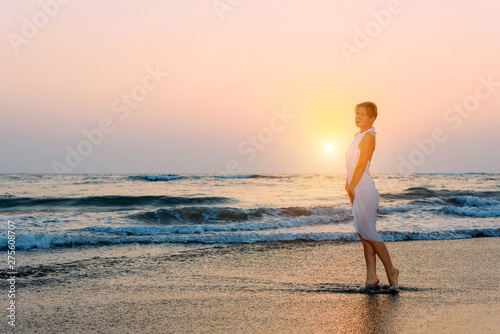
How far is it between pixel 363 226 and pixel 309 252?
274 cm

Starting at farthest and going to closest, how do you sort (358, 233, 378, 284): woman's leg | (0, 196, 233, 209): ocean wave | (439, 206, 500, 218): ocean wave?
(0, 196, 233, 209): ocean wave < (439, 206, 500, 218): ocean wave < (358, 233, 378, 284): woman's leg

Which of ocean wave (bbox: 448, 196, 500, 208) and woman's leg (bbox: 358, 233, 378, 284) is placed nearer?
woman's leg (bbox: 358, 233, 378, 284)

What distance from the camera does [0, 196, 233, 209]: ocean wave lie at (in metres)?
19.3

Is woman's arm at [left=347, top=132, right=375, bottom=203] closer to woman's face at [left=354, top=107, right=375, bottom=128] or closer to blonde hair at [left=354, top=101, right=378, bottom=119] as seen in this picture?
woman's face at [left=354, top=107, right=375, bottom=128]

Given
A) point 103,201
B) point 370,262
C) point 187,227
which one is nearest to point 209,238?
point 187,227

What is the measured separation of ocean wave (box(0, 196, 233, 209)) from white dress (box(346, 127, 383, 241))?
53.8 ft

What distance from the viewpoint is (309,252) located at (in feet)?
23.2

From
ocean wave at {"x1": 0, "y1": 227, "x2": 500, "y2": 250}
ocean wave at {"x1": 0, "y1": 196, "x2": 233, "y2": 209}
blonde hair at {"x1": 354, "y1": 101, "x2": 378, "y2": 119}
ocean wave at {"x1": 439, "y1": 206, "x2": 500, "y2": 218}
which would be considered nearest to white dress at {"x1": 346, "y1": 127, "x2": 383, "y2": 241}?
blonde hair at {"x1": 354, "y1": 101, "x2": 378, "y2": 119}

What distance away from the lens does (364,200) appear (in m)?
4.44

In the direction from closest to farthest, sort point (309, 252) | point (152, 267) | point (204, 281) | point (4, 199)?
point (204, 281)
point (152, 267)
point (309, 252)
point (4, 199)

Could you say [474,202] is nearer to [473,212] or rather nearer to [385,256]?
[473,212]

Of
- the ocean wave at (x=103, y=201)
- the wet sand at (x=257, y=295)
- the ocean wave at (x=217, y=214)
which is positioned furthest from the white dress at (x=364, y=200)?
the ocean wave at (x=103, y=201)

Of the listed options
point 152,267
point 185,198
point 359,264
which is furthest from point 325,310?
point 185,198

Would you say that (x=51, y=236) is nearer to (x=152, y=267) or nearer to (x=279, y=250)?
(x=152, y=267)
